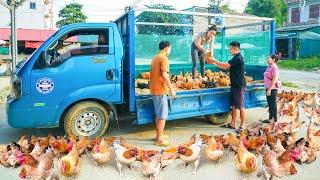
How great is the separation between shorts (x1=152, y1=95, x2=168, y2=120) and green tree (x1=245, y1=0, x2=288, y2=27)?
148ft

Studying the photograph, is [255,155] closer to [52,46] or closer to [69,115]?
[69,115]

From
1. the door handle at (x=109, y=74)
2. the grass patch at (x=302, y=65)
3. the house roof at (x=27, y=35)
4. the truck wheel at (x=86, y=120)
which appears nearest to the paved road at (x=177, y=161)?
the truck wheel at (x=86, y=120)

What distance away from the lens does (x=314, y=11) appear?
39.6 metres

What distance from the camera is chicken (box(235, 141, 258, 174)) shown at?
372cm

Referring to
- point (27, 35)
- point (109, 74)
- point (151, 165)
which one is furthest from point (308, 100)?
point (27, 35)

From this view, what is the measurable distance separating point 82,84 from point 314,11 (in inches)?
1491

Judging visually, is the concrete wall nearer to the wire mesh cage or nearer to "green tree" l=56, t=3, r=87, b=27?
"green tree" l=56, t=3, r=87, b=27

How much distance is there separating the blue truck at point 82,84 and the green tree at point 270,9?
44.9 meters

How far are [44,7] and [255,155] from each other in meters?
48.1

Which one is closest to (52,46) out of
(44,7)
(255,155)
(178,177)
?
(178,177)

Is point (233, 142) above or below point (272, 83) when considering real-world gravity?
below

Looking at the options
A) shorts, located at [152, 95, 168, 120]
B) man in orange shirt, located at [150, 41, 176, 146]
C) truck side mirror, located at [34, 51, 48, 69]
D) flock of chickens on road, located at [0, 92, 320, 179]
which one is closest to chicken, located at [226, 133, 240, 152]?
flock of chickens on road, located at [0, 92, 320, 179]

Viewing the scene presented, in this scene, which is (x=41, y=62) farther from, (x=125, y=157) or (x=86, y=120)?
(x=125, y=157)

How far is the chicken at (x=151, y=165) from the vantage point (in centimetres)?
367
